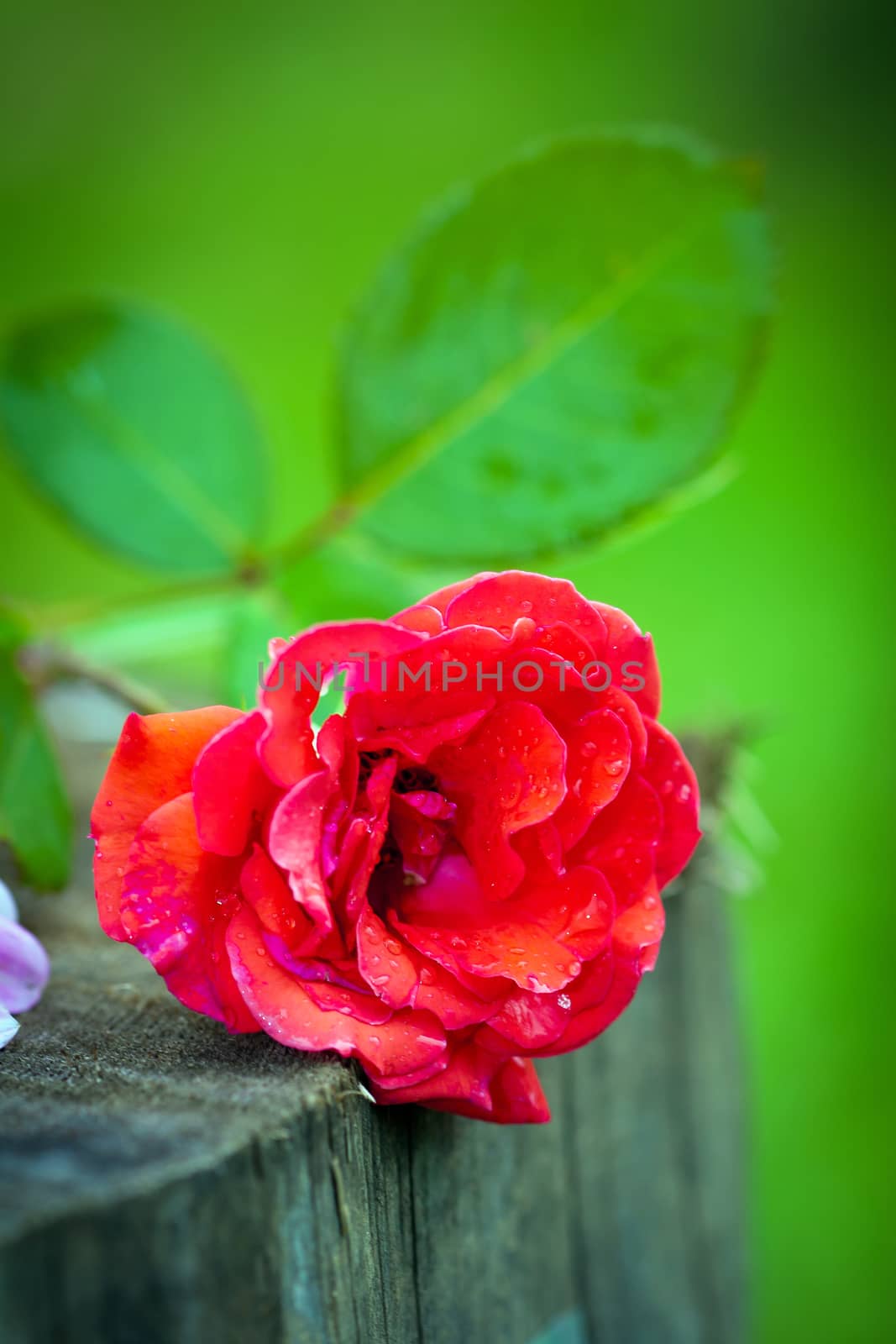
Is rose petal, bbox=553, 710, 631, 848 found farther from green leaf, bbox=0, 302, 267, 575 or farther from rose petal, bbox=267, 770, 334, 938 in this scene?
green leaf, bbox=0, 302, 267, 575

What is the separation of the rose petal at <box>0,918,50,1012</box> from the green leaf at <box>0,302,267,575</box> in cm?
34

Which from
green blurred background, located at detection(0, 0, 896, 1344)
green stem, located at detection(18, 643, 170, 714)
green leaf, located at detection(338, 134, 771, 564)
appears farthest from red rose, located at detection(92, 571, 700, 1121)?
green blurred background, located at detection(0, 0, 896, 1344)

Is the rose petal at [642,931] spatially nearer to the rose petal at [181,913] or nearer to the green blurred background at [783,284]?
the rose petal at [181,913]

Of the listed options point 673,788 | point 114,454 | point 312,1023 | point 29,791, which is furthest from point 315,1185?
point 114,454

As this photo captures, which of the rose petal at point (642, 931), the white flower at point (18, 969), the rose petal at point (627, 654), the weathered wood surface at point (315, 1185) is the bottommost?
the weathered wood surface at point (315, 1185)

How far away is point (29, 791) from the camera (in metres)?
0.48

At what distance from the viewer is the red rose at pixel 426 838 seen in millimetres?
303

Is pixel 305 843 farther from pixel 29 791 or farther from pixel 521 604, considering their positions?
pixel 29 791

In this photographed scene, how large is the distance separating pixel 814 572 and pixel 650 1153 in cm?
100

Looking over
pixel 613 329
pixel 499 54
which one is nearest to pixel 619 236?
pixel 613 329

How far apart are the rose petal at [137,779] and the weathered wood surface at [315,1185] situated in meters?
0.06

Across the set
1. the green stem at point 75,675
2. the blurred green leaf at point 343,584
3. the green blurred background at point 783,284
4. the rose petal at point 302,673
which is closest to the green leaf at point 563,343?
the blurred green leaf at point 343,584

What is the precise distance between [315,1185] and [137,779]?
12 cm

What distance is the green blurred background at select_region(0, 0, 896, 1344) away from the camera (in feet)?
4.09
